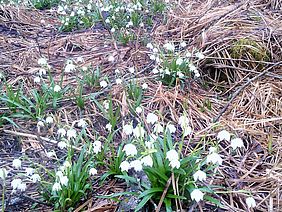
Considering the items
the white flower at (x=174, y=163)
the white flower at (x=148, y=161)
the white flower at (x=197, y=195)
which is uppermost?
the white flower at (x=148, y=161)

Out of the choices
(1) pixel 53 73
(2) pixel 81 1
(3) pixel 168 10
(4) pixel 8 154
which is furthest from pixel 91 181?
(2) pixel 81 1

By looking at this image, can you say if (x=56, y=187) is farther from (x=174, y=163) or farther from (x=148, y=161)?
(x=174, y=163)

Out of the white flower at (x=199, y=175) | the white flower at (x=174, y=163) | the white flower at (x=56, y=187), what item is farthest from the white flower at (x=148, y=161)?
the white flower at (x=56, y=187)

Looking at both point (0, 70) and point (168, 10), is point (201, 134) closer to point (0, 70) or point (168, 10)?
point (0, 70)

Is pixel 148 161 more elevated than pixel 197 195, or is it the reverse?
pixel 148 161

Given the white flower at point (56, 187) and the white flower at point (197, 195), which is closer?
the white flower at point (197, 195)

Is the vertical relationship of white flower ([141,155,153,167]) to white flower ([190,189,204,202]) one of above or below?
above

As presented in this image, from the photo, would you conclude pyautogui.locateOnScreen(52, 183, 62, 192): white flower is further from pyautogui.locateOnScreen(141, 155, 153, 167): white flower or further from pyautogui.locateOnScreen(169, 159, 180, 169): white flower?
pyautogui.locateOnScreen(169, 159, 180, 169): white flower

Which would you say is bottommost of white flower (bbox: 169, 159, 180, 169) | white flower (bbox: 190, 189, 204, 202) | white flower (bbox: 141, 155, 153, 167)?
white flower (bbox: 190, 189, 204, 202)

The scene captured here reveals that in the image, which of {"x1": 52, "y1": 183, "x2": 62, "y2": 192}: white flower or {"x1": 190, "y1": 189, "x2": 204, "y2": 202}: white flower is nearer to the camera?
{"x1": 190, "y1": 189, "x2": 204, "y2": 202}: white flower

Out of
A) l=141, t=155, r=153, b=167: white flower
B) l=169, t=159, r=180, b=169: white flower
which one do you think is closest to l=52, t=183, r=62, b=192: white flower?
l=141, t=155, r=153, b=167: white flower

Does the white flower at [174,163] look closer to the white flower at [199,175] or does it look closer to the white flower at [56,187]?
the white flower at [199,175]

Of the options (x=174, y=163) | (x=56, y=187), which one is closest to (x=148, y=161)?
(x=174, y=163)
